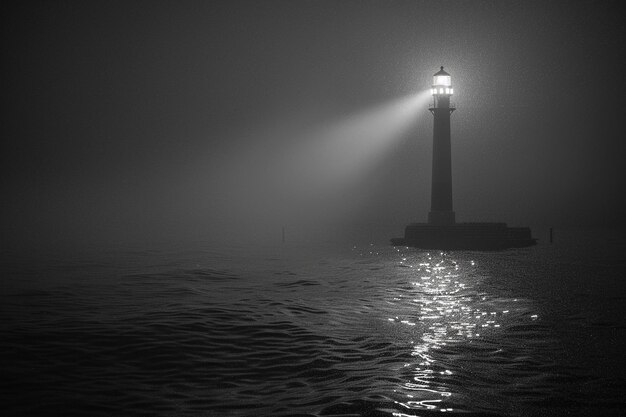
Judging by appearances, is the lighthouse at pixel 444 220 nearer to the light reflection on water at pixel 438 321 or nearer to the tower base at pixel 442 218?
the tower base at pixel 442 218

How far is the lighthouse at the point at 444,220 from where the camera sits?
4419 cm

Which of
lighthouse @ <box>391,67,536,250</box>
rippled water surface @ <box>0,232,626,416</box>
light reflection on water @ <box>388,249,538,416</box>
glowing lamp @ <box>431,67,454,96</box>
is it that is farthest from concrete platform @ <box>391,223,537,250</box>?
rippled water surface @ <box>0,232,626,416</box>

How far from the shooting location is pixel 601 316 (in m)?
18.4

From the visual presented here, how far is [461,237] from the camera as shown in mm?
48062

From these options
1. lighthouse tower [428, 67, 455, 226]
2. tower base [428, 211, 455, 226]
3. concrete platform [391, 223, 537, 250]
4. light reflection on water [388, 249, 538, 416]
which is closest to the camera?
light reflection on water [388, 249, 538, 416]

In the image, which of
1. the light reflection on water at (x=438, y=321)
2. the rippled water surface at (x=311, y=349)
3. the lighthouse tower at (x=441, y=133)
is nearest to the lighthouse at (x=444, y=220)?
the lighthouse tower at (x=441, y=133)

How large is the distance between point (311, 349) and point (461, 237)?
37.1 meters

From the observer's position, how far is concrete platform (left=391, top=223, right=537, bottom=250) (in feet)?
155

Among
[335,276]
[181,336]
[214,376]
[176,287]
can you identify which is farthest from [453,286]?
[214,376]

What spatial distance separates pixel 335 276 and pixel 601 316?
573 inches

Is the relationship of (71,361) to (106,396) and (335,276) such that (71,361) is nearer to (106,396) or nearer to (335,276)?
(106,396)

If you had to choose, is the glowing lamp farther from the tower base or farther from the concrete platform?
the concrete platform

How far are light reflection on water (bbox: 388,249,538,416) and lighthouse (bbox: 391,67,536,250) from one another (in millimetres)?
12594

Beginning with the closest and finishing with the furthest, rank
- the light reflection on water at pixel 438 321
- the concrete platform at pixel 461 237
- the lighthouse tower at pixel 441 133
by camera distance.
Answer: the light reflection on water at pixel 438 321
the lighthouse tower at pixel 441 133
the concrete platform at pixel 461 237
